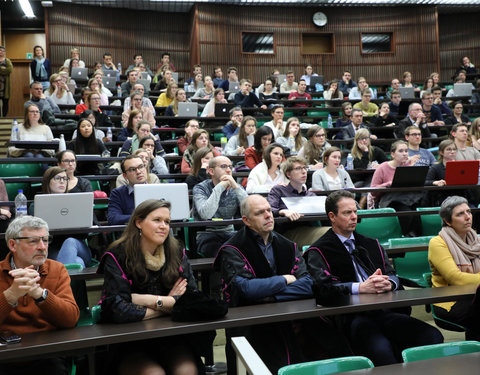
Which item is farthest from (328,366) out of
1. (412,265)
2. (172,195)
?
(172,195)

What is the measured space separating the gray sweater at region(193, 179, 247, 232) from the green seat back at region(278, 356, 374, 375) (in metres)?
2.04

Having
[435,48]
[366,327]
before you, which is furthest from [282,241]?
[435,48]

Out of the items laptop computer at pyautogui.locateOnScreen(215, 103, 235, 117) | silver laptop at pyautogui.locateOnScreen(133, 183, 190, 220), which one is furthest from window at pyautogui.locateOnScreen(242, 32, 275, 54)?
silver laptop at pyautogui.locateOnScreen(133, 183, 190, 220)

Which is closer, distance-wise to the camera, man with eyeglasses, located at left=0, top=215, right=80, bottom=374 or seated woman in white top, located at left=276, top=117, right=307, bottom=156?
man with eyeglasses, located at left=0, top=215, right=80, bottom=374

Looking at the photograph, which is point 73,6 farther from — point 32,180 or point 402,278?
point 402,278

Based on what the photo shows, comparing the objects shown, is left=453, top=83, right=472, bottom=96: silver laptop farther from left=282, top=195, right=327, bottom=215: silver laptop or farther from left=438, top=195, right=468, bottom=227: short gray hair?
left=438, top=195, right=468, bottom=227: short gray hair

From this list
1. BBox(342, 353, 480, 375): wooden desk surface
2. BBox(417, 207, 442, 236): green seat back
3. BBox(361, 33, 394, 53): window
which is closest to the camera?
BBox(342, 353, 480, 375): wooden desk surface

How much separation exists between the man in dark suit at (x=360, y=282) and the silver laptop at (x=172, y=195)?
3.42ft

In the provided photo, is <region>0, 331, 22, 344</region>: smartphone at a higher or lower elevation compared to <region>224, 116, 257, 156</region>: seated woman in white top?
lower

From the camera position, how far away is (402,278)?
3.34 meters

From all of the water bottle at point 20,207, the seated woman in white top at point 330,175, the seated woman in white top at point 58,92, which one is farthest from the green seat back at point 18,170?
the seated woman in white top at point 58,92

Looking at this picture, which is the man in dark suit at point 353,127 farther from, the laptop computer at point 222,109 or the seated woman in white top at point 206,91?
the seated woman in white top at point 206,91

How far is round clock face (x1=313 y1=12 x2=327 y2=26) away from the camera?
12883mm

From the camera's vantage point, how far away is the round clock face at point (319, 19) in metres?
12.9
